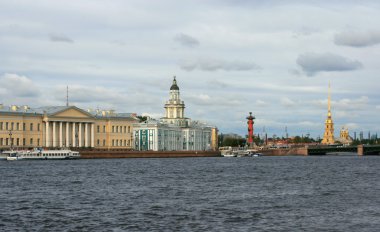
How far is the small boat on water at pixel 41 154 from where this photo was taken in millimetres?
87750

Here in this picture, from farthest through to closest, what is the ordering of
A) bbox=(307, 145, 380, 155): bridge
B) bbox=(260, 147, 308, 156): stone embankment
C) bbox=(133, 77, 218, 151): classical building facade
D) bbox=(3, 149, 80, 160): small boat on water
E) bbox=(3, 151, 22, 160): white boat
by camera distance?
bbox=(260, 147, 308, 156): stone embankment → bbox=(133, 77, 218, 151): classical building facade → bbox=(307, 145, 380, 155): bridge → bbox=(3, 149, 80, 160): small boat on water → bbox=(3, 151, 22, 160): white boat

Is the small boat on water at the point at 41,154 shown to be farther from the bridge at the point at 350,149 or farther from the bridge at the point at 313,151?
the bridge at the point at 313,151

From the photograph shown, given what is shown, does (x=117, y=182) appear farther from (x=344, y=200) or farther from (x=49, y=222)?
(x=49, y=222)

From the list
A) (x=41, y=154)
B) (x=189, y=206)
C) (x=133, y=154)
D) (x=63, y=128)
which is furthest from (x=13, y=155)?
(x=189, y=206)

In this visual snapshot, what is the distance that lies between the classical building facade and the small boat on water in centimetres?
3066

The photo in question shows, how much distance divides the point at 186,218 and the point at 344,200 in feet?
27.6

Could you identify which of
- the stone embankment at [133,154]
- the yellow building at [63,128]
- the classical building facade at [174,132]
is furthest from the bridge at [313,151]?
the yellow building at [63,128]

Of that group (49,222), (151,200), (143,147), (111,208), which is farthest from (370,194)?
(143,147)

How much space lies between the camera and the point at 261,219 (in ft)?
80.8

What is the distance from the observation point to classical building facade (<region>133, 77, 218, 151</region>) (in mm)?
125062

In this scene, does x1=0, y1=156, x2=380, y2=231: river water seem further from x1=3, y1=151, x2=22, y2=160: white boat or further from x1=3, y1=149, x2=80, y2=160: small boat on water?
x1=3, y1=149, x2=80, y2=160: small boat on water

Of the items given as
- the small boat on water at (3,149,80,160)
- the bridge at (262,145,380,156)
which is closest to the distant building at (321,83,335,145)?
the bridge at (262,145,380,156)

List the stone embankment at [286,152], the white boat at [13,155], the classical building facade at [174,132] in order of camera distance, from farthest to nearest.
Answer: the stone embankment at [286,152] → the classical building facade at [174,132] → the white boat at [13,155]

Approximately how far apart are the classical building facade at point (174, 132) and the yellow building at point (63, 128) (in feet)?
20.4
